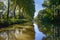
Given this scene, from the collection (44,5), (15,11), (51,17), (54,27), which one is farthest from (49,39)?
(15,11)

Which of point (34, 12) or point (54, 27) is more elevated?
point (34, 12)

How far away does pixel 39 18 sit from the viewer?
2340 mm

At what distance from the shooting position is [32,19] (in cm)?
230

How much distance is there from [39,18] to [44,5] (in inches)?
8.7

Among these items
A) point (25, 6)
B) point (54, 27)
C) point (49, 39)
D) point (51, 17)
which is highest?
point (25, 6)

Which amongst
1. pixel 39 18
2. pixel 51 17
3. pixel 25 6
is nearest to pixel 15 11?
pixel 25 6

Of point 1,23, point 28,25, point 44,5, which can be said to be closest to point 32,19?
point 28,25

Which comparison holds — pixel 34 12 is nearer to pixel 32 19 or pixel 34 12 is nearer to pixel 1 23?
pixel 32 19

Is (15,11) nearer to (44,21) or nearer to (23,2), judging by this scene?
(23,2)

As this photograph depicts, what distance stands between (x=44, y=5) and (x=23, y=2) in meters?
0.34

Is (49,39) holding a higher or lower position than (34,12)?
lower

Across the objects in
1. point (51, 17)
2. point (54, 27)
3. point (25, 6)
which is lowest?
point (54, 27)

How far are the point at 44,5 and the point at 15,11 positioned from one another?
47cm

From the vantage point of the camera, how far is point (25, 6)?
2.35 m
